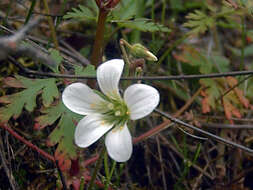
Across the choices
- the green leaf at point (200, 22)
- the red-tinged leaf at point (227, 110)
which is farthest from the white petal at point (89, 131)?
the green leaf at point (200, 22)

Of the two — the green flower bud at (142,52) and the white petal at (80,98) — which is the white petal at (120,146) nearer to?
the white petal at (80,98)

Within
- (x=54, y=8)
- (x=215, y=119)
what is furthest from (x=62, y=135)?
(x=54, y=8)

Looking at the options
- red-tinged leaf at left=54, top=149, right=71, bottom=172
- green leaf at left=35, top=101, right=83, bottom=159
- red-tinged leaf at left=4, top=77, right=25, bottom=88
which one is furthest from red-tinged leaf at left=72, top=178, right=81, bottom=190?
red-tinged leaf at left=4, top=77, right=25, bottom=88

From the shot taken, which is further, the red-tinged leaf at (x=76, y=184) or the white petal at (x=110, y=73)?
the red-tinged leaf at (x=76, y=184)

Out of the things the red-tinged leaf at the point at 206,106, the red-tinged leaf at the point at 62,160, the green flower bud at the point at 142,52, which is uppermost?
the green flower bud at the point at 142,52

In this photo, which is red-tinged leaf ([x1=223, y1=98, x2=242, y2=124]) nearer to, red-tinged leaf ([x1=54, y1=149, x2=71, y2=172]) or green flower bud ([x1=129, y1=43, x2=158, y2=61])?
green flower bud ([x1=129, y1=43, x2=158, y2=61])

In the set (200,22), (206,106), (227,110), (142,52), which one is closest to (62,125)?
(142,52)

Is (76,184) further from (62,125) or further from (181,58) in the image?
(181,58)
